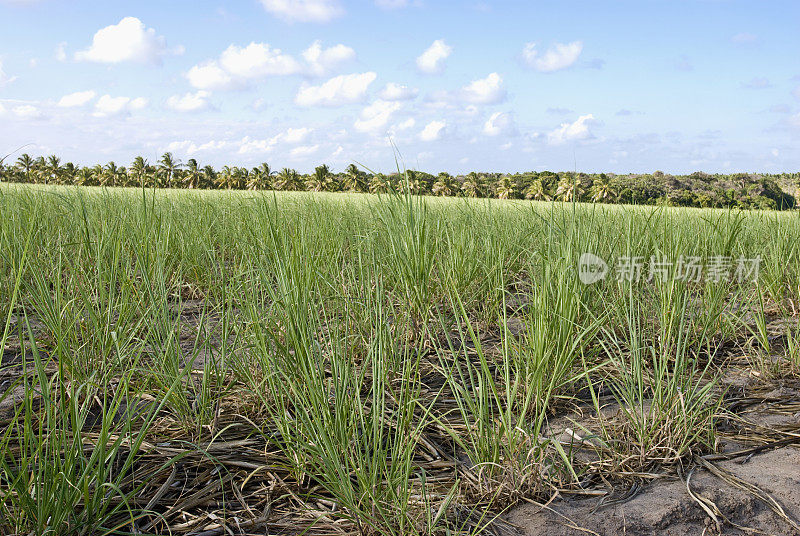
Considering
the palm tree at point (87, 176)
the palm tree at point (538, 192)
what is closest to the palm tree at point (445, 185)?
the palm tree at point (538, 192)

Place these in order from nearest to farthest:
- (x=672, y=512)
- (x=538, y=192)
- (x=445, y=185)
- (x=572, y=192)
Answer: (x=672, y=512), (x=572, y=192), (x=538, y=192), (x=445, y=185)

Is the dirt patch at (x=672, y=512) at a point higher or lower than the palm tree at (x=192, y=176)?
lower

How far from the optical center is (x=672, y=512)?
1.12 metres

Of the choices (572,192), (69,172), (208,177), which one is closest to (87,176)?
(69,172)

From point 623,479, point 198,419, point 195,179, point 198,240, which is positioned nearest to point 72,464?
point 198,419

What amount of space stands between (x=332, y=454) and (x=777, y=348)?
216 centimetres

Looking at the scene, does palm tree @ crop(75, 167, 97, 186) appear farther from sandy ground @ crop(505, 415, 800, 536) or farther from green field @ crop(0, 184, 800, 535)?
sandy ground @ crop(505, 415, 800, 536)

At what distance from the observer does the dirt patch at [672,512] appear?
3.53ft

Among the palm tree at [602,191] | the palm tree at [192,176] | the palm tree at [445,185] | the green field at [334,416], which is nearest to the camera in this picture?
the green field at [334,416]

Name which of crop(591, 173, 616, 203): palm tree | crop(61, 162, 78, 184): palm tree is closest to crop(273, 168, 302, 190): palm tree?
crop(61, 162, 78, 184): palm tree

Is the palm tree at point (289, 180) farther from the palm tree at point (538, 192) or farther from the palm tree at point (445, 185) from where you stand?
the palm tree at point (538, 192)

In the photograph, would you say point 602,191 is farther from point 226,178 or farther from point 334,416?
point 226,178

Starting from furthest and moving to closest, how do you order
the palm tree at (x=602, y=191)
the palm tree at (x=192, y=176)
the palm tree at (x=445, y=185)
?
the palm tree at (x=192, y=176)
the palm tree at (x=445, y=185)
the palm tree at (x=602, y=191)

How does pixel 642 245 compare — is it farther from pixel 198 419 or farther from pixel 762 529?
pixel 198 419
